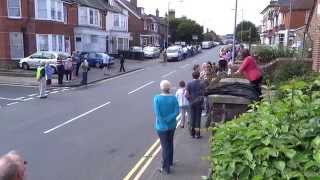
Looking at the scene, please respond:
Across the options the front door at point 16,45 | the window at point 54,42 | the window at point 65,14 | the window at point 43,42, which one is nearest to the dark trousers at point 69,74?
the front door at point 16,45

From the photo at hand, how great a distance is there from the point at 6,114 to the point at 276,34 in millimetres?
62981

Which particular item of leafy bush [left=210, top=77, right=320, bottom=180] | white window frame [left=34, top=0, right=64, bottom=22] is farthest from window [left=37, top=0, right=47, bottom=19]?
leafy bush [left=210, top=77, right=320, bottom=180]

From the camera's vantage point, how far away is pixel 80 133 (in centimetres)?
1350

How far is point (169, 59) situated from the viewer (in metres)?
56.2

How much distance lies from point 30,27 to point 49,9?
3.16m

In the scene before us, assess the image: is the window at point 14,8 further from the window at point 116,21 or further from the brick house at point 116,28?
the window at point 116,21

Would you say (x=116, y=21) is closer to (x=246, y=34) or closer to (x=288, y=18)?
(x=288, y=18)

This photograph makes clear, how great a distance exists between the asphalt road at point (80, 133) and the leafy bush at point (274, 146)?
5.57 m

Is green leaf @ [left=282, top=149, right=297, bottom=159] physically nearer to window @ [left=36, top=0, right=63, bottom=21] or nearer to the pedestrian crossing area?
the pedestrian crossing area

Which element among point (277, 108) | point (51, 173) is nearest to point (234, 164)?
point (277, 108)

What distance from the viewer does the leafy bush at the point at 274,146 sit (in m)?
3.51

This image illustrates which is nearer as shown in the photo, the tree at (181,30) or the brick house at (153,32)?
the brick house at (153,32)

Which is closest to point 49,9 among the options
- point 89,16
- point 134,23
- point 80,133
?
point 89,16

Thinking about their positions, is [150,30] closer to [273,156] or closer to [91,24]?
[91,24]
